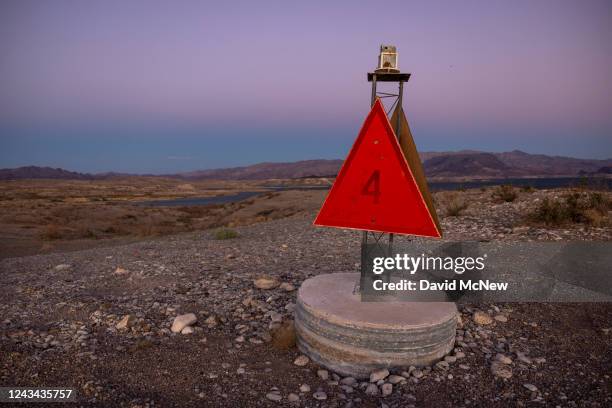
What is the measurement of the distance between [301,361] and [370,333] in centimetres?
92

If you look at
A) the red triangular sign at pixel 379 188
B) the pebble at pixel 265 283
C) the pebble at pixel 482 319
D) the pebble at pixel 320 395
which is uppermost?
the red triangular sign at pixel 379 188

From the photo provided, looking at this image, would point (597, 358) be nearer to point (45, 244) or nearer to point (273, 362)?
point (273, 362)

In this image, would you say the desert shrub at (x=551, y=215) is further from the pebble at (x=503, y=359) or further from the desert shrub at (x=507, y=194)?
the pebble at (x=503, y=359)

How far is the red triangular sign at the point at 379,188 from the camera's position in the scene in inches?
163

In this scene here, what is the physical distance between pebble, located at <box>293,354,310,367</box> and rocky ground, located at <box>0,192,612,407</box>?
3cm

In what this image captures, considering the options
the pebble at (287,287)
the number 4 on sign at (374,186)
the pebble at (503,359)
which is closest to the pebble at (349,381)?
the pebble at (503,359)

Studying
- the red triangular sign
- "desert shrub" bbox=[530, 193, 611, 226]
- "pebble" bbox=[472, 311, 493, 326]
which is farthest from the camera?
"desert shrub" bbox=[530, 193, 611, 226]

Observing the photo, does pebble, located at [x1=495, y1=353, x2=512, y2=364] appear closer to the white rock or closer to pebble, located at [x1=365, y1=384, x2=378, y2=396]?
pebble, located at [x1=365, y1=384, x2=378, y2=396]

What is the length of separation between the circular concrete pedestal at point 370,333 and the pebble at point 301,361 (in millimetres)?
68

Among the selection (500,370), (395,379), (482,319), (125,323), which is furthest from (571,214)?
(125,323)

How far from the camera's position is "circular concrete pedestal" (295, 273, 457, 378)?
402 cm

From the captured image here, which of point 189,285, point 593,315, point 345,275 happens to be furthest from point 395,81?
point 189,285

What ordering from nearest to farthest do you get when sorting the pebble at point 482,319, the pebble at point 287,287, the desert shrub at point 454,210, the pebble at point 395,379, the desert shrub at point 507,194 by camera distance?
1. the pebble at point 395,379
2. the pebble at point 482,319
3. the pebble at point 287,287
4. the desert shrub at point 454,210
5. the desert shrub at point 507,194

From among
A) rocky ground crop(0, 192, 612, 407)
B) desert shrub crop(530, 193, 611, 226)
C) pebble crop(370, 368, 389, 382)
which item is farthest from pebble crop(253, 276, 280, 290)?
desert shrub crop(530, 193, 611, 226)
